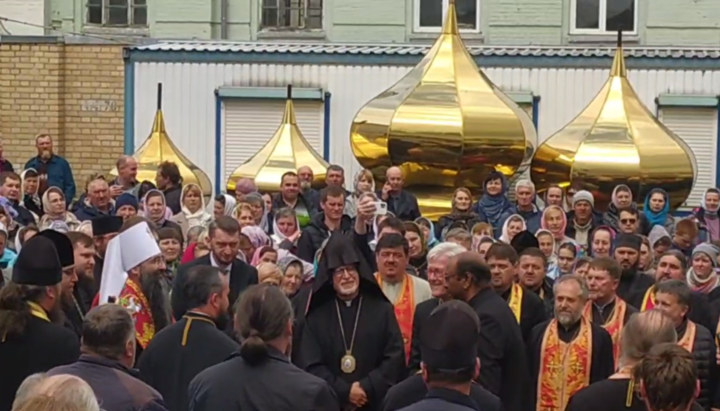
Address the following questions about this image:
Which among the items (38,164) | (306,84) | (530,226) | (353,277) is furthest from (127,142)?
(353,277)

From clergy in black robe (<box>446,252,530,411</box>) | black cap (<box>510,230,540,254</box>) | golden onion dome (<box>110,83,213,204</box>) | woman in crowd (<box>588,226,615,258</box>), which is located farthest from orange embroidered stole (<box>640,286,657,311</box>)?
golden onion dome (<box>110,83,213,204</box>)

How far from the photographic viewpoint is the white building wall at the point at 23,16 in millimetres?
23938

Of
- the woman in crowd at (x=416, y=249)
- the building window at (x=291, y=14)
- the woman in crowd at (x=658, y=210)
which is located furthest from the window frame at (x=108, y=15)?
the woman in crowd at (x=416, y=249)

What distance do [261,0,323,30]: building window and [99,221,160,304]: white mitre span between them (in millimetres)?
16695

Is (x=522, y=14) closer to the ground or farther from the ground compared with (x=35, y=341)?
farther from the ground

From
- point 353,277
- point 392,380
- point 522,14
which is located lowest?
point 392,380

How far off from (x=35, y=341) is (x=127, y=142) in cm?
1451

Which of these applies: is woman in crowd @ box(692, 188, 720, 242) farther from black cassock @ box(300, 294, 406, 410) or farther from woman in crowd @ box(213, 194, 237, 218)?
black cassock @ box(300, 294, 406, 410)

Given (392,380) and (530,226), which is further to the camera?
(530,226)

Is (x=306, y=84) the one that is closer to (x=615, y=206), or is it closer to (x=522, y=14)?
(x=522, y=14)

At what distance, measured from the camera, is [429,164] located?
14812mm

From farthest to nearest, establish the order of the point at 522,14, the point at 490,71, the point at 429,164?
the point at 522,14
the point at 490,71
the point at 429,164

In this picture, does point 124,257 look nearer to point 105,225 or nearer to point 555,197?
point 105,225

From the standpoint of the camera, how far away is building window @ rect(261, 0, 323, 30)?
80.8 ft
